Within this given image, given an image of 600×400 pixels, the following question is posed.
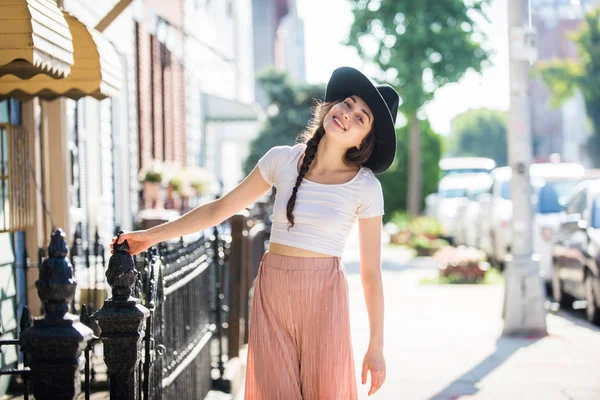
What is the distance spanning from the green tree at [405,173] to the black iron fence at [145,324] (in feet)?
78.4

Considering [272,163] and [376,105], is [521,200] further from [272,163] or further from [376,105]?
[272,163]

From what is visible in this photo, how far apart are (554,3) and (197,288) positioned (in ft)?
282

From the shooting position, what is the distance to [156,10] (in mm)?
17219

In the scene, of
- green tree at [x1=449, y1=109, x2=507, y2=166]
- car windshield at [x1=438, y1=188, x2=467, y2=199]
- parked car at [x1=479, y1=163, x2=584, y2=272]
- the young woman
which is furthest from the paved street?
green tree at [x1=449, y1=109, x2=507, y2=166]

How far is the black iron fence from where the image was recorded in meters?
3.01

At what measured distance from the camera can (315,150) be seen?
432cm

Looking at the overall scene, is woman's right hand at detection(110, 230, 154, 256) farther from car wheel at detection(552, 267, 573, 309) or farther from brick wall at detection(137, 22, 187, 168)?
brick wall at detection(137, 22, 187, 168)

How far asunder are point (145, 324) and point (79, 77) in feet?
10.6

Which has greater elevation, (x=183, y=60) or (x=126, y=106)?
(x=183, y=60)

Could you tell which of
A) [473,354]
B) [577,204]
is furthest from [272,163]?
[577,204]

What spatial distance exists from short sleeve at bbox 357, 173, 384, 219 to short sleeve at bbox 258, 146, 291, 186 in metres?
0.38

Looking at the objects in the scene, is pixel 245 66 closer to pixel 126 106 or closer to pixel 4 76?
pixel 126 106

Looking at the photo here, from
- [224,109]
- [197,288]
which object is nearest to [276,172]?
[197,288]

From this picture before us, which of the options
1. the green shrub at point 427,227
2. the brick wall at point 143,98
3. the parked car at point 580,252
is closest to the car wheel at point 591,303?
the parked car at point 580,252
